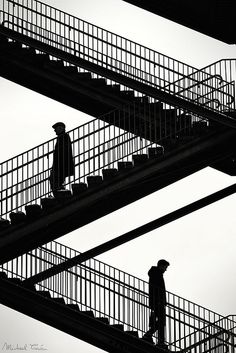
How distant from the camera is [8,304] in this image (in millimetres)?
39156

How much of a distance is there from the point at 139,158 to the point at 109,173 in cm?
74

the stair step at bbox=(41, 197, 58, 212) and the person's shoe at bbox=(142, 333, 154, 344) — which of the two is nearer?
the stair step at bbox=(41, 197, 58, 212)

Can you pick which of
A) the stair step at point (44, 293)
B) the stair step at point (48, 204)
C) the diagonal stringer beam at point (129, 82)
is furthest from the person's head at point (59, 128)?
the stair step at point (44, 293)

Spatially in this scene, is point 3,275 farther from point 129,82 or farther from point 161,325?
point 129,82

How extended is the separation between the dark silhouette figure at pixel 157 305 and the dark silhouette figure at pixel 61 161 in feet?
9.97

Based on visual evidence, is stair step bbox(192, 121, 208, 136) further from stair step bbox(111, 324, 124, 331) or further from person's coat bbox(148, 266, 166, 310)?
stair step bbox(111, 324, 124, 331)

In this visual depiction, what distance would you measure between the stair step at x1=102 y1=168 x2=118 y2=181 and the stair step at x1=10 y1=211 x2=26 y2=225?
196 cm

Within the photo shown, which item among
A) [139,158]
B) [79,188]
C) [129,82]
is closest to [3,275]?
[79,188]

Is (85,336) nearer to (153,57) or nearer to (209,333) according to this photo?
(209,333)

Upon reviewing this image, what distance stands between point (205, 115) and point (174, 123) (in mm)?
1661

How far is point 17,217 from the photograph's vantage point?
3841 centimetres

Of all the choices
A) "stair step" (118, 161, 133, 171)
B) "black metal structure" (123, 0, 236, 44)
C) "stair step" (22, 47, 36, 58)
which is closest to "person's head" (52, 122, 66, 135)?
"stair step" (118, 161, 133, 171)

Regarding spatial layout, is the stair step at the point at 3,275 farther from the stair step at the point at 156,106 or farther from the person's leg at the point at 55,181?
the stair step at the point at 156,106

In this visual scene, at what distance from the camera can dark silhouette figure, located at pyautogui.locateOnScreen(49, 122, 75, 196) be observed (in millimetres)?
38812
